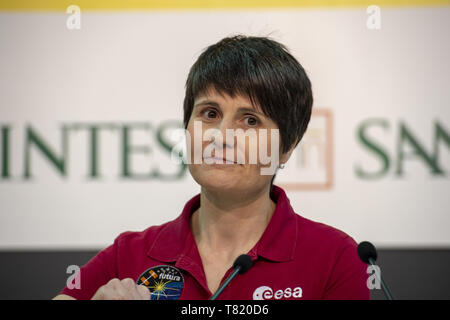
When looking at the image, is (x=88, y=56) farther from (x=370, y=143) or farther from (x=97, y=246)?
(x=370, y=143)

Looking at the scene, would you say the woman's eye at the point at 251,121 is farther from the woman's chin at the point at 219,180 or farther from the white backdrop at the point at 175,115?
the white backdrop at the point at 175,115

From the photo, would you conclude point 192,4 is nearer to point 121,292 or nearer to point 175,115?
point 175,115

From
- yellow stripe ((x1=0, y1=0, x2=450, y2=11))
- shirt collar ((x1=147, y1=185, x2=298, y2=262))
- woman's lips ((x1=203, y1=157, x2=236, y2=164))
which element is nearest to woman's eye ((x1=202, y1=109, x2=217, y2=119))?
woman's lips ((x1=203, y1=157, x2=236, y2=164))

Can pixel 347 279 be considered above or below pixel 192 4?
below

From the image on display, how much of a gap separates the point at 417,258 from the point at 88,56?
1375 mm

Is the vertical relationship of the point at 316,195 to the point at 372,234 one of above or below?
above

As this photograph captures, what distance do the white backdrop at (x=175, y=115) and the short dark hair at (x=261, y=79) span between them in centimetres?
51

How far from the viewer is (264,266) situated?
119 centimetres

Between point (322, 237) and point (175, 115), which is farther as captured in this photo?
point (175, 115)

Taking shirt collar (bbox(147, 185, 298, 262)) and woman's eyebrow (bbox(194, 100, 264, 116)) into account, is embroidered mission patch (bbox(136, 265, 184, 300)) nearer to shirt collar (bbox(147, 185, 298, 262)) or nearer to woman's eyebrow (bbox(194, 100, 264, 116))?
shirt collar (bbox(147, 185, 298, 262))

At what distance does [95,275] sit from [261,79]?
2.02ft

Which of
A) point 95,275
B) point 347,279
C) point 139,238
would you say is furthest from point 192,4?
point 347,279
